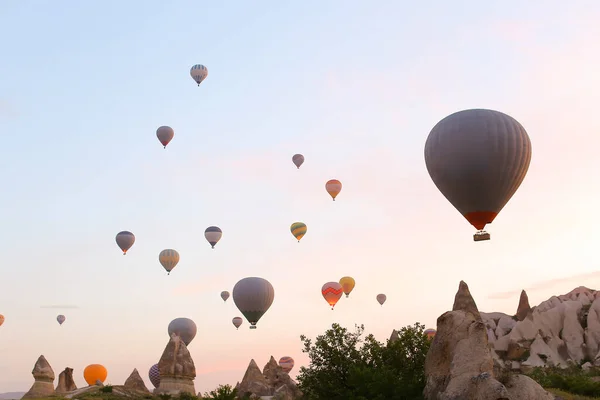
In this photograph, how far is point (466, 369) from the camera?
2936 cm

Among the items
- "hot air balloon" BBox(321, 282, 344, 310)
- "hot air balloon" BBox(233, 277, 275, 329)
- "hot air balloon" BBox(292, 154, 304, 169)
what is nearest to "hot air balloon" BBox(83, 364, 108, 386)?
"hot air balloon" BBox(233, 277, 275, 329)

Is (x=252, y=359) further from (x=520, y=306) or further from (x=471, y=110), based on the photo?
(x=520, y=306)

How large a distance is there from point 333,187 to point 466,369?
204 feet

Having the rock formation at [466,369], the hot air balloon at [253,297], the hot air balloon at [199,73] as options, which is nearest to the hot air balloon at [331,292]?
the hot air balloon at [253,297]

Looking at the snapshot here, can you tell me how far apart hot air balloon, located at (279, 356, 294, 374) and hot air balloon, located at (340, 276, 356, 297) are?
16.1 meters

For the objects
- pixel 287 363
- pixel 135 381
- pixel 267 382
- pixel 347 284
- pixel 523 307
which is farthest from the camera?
pixel 523 307

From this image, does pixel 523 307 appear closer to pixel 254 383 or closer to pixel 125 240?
pixel 254 383

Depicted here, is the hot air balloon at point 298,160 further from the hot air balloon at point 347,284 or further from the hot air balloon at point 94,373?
the hot air balloon at point 94,373

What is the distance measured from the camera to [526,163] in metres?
47.2

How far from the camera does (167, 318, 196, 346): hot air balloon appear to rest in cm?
9806

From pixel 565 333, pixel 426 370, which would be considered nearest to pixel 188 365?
pixel 426 370

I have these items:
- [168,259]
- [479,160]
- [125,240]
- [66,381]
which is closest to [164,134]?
[125,240]

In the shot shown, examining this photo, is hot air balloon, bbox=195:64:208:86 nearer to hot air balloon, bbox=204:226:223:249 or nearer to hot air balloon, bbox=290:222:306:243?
hot air balloon, bbox=204:226:223:249

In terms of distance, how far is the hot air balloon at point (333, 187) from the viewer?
90.8 metres
